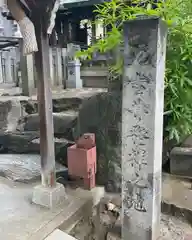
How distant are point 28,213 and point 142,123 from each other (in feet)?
5.74

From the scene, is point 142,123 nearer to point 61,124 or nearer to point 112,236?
point 112,236

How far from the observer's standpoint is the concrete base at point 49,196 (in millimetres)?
3168

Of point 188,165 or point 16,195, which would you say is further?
point 188,165

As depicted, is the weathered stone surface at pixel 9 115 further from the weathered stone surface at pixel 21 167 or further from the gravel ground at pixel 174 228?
the gravel ground at pixel 174 228

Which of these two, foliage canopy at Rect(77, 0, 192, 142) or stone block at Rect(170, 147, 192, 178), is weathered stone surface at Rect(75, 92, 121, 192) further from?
stone block at Rect(170, 147, 192, 178)

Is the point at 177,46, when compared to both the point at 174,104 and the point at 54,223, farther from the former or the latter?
the point at 54,223

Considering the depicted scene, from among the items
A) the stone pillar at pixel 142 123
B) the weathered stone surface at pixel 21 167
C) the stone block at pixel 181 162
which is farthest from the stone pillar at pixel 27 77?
the stone pillar at pixel 142 123

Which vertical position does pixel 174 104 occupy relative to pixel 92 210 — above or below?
above

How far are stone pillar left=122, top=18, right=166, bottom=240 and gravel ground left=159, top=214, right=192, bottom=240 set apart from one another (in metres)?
0.37

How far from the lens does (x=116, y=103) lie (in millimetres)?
3715

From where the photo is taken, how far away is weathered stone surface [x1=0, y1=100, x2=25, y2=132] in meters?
6.41

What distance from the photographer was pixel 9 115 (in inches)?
258

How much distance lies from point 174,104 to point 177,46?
59cm

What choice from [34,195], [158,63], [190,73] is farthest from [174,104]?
[34,195]
